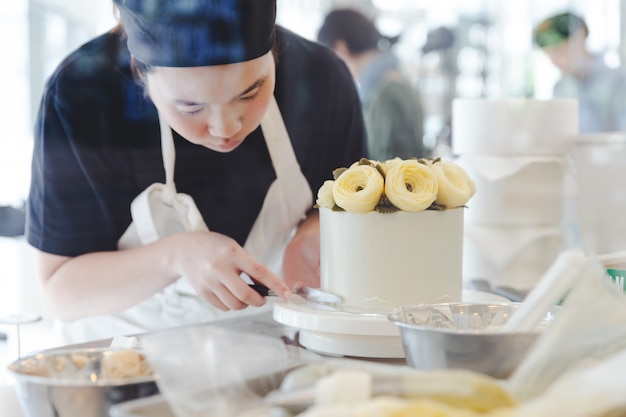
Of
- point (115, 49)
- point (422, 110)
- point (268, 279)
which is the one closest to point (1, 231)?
point (115, 49)

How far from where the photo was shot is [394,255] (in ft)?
2.61

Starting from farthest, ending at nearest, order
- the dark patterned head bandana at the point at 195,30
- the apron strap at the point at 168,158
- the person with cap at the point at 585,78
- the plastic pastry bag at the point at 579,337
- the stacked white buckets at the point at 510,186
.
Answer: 1. the person with cap at the point at 585,78
2. the stacked white buckets at the point at 510,186
3. the apron strap at the point at 168,158
4. the dark patterned head bandana at the point at 195,30
5. the plastic pastry bag at the point at 579,337

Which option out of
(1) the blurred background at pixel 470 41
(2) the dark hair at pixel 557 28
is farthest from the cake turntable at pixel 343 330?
(2) the dark hair at pixel 557 28

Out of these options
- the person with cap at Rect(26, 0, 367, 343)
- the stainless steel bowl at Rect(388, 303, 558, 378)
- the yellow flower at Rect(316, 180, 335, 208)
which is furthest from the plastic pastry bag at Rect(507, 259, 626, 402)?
the person with cap at Rect(26, 0, 367, 343)

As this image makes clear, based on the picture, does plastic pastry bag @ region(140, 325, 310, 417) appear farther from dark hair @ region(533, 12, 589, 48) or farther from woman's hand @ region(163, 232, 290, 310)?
dark hair @ region(533, 12, 589, 48)

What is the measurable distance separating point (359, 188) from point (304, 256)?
357 mm

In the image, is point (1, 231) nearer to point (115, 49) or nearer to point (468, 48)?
point (115, 49)

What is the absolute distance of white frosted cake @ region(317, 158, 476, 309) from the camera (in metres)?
0.79

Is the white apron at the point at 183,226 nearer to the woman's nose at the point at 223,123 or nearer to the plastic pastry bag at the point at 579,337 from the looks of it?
the woman's nose at the point at 223,123

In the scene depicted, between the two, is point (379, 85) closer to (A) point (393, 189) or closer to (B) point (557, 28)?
(B) point (557, 28)

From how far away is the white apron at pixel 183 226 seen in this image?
3.60 feet

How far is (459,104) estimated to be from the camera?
1391mm

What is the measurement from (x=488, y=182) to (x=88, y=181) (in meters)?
0.65

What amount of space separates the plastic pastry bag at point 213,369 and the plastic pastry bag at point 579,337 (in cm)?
19
